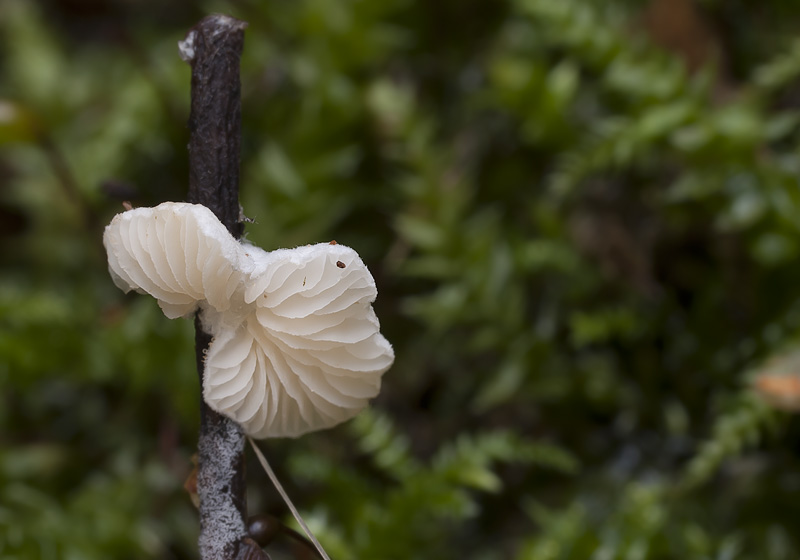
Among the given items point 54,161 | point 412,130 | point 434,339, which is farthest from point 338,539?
point 54,161

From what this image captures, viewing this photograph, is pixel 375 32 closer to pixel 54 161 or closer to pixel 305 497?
pixel 54 161

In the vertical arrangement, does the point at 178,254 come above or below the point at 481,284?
below

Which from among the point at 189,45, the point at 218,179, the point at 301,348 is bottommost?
the point at 301,348

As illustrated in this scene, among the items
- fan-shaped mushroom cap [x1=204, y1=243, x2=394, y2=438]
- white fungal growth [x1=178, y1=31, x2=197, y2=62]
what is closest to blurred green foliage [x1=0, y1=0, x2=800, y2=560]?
fan-shaped mushroom cap [x1=204, y1=243, x2=394, y2=438]

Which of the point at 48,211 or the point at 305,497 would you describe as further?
the point at 48,211

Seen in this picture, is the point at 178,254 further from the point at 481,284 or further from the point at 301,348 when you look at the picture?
the point at 481,284

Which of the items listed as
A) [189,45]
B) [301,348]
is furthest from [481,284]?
[189,45]
